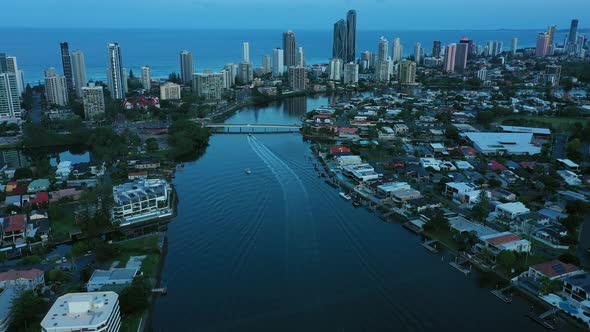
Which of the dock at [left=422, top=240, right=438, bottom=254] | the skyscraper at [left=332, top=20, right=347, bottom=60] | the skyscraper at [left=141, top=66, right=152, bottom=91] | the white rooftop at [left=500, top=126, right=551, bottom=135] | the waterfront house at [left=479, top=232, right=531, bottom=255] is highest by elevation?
the skyscraper at [left=332, top=20, right=347, bottom=60]

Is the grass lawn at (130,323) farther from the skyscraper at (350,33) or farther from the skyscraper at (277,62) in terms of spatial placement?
the skyscraper at (350,33)

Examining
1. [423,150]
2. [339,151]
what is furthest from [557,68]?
[339,151]

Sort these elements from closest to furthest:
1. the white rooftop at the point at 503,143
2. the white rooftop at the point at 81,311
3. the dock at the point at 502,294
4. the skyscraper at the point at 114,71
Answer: the white rooftop at the point at 81,311 → the dock at the point at 502,294 → the white rooftop at the point at 503,143 → the skyscraper at the point at 114,71

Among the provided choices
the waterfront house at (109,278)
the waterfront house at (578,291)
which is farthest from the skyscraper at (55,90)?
the waterfront house at (578,291)

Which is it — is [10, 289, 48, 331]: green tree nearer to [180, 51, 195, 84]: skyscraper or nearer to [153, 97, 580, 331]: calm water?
[153, 97, 580, 331]: calm water

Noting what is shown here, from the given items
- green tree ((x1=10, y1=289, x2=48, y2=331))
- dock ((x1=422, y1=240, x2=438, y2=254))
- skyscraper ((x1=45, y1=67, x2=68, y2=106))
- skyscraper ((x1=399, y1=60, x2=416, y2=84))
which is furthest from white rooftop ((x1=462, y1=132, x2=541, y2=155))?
skyscraper ((x1=45, y1=67, x2=68, y2=106))

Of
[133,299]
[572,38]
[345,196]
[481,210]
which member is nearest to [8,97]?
[345,196]

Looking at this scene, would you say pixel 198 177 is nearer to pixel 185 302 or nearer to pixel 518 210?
pixel 185 302
